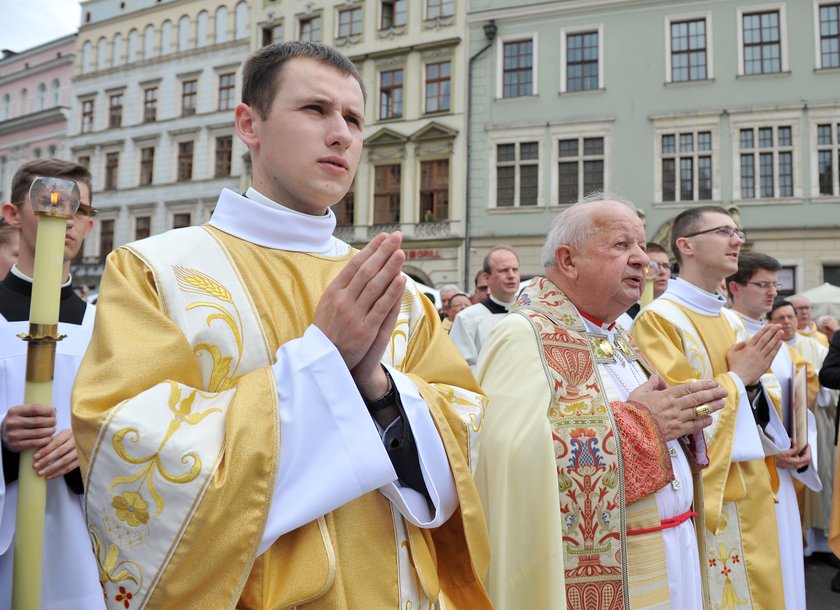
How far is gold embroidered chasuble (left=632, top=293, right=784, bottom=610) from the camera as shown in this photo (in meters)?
2.94

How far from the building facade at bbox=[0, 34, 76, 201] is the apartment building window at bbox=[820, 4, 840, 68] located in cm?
2886

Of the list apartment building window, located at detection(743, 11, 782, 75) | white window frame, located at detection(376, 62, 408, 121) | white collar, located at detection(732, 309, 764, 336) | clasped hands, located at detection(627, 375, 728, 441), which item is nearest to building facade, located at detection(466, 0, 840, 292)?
apartment building window, located at detection(743, 11, 782, 75)

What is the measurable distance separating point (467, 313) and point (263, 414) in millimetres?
5150

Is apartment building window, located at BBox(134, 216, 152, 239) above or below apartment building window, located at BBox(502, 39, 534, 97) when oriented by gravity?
below

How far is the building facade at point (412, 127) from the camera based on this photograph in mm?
20281

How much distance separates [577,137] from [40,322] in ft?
61.6

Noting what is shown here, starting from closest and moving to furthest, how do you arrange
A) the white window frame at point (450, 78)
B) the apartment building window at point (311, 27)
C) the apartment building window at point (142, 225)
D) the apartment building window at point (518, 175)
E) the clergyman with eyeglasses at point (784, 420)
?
the clergyman with eyeglasses at point (784, 420) < the apartment building window at point (518, 175) < the white window frame at point (450, 78) < the apartment building window at point (311, 27) < the apartment building window at point (142, 225)

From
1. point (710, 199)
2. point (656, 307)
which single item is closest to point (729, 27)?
point (710, 199)

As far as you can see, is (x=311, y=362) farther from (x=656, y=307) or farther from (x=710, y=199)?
(x=710, y=199)

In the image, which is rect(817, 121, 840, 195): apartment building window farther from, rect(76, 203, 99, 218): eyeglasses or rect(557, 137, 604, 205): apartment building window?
rect(76, 203, 99, 218): eyeglasses

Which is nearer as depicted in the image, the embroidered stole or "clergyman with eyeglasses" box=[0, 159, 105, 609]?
"clergyman with eyeglasses" box=[0, 159, 105, 609]

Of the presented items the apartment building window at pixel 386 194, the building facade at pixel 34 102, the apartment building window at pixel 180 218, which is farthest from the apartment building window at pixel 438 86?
the building facade at pixel 34 102

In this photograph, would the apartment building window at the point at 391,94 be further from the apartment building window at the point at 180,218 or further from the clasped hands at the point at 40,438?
the clasped hands at the point at 40,438

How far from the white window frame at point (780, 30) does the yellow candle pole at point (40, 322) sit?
63.6 feet
